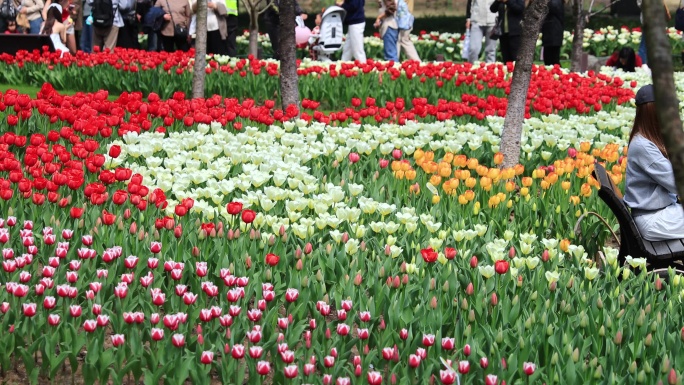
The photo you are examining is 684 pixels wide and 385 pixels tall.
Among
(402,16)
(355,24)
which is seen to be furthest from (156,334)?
(402,16)

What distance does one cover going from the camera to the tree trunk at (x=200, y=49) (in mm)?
10484

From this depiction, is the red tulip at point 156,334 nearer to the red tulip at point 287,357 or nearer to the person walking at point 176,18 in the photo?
the red tulip at point 287,357

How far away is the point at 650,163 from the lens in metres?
5.42

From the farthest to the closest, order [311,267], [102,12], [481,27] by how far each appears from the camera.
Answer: [481,27] → [102,12] → [311,267]

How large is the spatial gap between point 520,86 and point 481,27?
385 inches

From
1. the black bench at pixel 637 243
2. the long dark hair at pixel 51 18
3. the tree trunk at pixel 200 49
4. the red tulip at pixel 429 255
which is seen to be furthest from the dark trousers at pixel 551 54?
the red tulip at pixel 429 255

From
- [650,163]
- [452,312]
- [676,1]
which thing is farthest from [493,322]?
[676,1]

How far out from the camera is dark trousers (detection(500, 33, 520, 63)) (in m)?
15.7

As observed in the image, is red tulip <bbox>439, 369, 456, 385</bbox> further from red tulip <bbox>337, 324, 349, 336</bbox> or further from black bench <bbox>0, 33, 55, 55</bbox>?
black bench <bbox>0, 33, 55, 55</bbox>

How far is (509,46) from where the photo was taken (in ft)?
52.5

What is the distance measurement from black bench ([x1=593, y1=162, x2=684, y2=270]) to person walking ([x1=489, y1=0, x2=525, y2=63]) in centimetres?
981

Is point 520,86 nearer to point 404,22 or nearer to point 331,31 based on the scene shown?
point 331,31

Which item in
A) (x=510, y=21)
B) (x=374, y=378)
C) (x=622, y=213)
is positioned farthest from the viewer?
(x=510, y=21)

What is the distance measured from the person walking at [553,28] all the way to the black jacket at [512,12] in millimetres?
549
